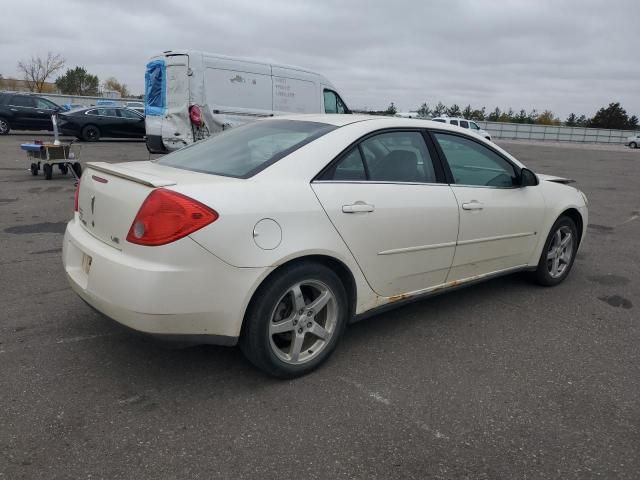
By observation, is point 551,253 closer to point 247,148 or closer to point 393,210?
point 393,210

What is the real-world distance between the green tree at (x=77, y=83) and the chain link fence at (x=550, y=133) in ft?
171

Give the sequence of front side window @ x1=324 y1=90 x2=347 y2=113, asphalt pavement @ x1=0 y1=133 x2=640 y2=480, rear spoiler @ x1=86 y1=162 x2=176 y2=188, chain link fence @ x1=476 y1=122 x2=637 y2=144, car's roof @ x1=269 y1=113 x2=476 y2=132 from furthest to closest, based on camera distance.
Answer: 1. chain link fence @ x1=476 y1=122 x2=637 y2=144
2. front side window @ x1=324 y1=90 x2=347 y2=113
3. car's roof @ x1=269 y1=113 x2=476 y2=132
4. rear spoiler @ x1=86 y1=162 x2=176 y2=188
5. asphalt pavement @ x1=0 y1=133 x2=640 y2=480

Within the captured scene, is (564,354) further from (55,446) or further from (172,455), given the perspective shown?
(55,446)

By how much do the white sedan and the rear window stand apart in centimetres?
2

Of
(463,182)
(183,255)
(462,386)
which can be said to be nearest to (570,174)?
(463,182)

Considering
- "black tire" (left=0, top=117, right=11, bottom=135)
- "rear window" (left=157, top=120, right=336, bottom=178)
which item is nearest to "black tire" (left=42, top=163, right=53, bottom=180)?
"rear window" (left=157, top=120, right=336, bottom=178)

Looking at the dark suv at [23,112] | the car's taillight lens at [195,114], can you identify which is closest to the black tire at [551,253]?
the car's taillight lens at [195,114]

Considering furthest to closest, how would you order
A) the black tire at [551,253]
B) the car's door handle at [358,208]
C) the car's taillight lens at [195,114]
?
the car's taillight lens at [195,114] < the black tire at [551,253] < the car's door handle at [358,208]

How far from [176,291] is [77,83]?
79864mm

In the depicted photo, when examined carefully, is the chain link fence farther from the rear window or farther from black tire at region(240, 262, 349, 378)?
black tire at region(240, 262, 349, 378)

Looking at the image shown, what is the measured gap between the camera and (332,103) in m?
13.2

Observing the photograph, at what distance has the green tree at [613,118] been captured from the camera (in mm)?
81375

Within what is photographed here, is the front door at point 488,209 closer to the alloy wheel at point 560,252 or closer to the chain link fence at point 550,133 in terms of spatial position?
the alloy wheel at point 560,252

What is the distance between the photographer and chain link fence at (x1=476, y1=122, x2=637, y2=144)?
59000 millimetres
